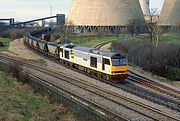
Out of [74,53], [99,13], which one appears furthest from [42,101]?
[99,13]

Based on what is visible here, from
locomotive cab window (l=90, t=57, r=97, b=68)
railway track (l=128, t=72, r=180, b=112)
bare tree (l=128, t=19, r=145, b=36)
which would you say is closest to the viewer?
railway track (l=128, t=72, r=180, b=112)

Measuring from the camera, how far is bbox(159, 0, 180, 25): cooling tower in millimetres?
86438

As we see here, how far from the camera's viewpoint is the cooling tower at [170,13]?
86438mm

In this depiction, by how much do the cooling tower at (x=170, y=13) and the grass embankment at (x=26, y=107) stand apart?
212 ft

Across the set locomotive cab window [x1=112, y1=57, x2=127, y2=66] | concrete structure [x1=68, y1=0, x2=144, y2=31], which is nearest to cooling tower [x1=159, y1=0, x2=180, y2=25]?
concrete structure [x1=68, y1=0, x2=144, y2=31]

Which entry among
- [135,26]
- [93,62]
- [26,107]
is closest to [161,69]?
[93,62]

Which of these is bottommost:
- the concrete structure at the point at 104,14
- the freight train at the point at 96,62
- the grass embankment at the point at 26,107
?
the grass embankment at the point at 26,107

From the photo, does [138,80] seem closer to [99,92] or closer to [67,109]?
[99,92]

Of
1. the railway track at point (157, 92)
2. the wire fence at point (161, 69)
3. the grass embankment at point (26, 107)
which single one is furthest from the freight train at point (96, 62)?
the wire fence at point (161, 69)

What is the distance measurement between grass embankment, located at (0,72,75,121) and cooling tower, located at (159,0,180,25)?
212 ft

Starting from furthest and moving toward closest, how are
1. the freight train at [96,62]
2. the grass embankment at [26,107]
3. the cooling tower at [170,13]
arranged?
the cooling tower at [170,13]
the freight train at [96,62]
the grass embankment at [26,107]

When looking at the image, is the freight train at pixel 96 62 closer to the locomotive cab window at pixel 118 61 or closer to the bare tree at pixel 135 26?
the locomotive cab window at pixel 118 61

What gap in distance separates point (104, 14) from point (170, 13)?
1916 cm

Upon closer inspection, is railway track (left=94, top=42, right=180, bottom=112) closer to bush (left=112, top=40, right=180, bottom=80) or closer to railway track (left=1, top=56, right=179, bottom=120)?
railway track (left=1, top=56, right=179, bottom=120)
